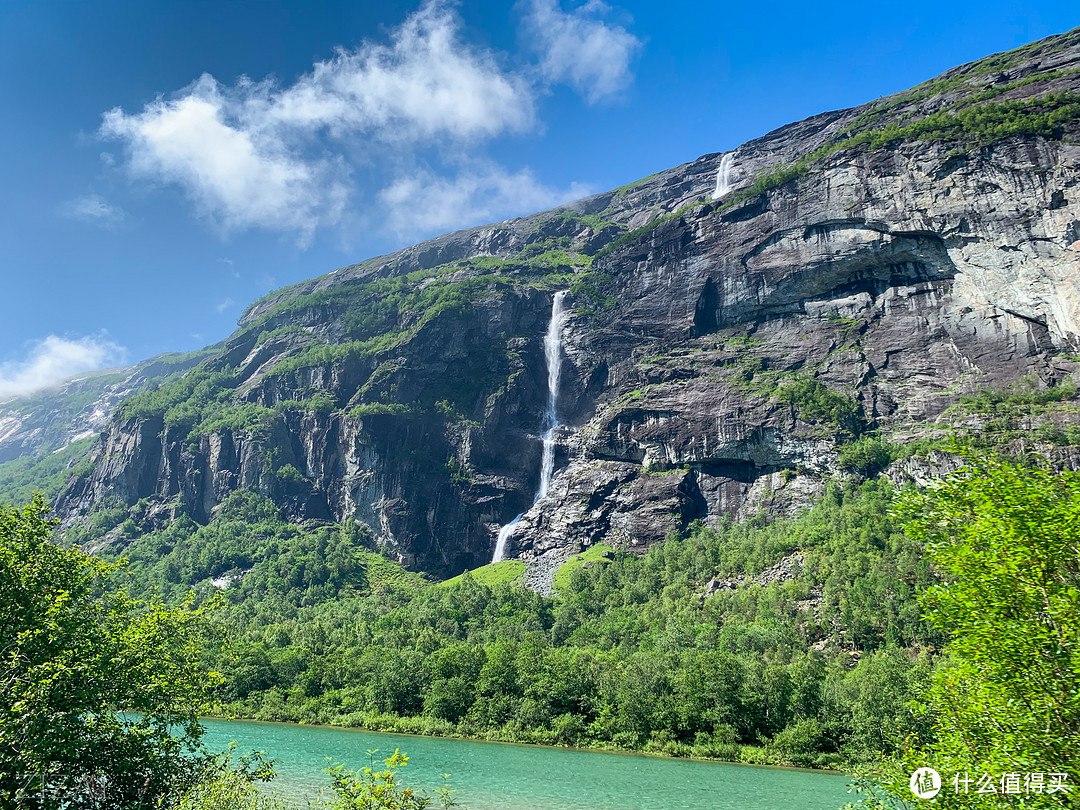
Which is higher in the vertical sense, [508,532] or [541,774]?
[508,532]

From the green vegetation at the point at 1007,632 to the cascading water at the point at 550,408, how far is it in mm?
129460

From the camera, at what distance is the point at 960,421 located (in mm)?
107938

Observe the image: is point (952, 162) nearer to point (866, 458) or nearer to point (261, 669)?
point (866, 458)

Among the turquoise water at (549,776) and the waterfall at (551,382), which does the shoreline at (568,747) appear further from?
the waterfall at (551,382)

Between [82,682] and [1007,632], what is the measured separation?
18918mm

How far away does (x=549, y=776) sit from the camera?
43.2 metres

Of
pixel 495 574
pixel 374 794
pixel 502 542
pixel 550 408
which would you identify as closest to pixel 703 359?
pixel 550 408

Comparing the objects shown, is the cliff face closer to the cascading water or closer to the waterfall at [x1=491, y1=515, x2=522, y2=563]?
the waterfall at [x1=491, y1=515, x2=522, y2=563]

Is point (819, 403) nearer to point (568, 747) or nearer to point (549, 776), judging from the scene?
point (568, 747)

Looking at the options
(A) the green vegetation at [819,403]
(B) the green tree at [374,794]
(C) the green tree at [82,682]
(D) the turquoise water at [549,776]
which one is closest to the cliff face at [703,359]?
(A) the green vegetation at [819,403]

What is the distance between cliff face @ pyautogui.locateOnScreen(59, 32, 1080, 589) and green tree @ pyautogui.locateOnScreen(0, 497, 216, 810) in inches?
4417

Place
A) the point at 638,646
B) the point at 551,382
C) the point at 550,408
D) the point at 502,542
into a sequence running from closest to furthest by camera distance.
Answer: the point at 638,646 → the point at 502,542 → the point at 550,408 → the point at 551,382

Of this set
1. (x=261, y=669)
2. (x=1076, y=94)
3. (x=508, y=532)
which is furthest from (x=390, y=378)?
(x=1076, y=94)

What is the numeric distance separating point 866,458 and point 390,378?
11209 centimetres
